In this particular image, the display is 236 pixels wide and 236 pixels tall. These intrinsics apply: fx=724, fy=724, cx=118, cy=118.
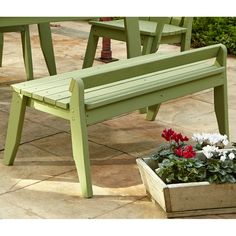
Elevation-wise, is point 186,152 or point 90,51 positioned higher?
point 90,51

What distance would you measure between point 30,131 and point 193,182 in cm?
181

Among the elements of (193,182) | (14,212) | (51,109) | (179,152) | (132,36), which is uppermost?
(132,36)

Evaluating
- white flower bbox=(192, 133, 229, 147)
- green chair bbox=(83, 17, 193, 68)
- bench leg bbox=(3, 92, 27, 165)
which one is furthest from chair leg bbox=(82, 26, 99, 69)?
white flower bbox=(192, 133, 229, 147)

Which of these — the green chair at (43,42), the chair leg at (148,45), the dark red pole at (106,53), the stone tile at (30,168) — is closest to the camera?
the stone tile at (30,168)

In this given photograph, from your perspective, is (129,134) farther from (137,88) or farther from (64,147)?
(137,88)

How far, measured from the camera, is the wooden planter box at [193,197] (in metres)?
3.80

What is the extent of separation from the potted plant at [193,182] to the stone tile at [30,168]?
2.51 feet

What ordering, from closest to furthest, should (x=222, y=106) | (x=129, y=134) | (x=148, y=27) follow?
(x=222, y=106) < (x=129, y=134) < (x=148, y=27)

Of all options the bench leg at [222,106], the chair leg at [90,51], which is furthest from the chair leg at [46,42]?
the bench leg at [222,106]

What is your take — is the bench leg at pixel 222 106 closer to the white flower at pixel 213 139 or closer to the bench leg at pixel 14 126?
the white flower at pixel 213 139

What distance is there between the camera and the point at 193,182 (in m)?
3.87

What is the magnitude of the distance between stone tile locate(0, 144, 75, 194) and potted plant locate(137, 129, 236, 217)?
0.76 m

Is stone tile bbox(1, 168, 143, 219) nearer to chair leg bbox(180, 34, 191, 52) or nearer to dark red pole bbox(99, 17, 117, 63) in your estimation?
chair leg bbox(180, 34, 191, 52)

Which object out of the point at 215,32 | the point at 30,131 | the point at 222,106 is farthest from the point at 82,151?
the point at 215,32
